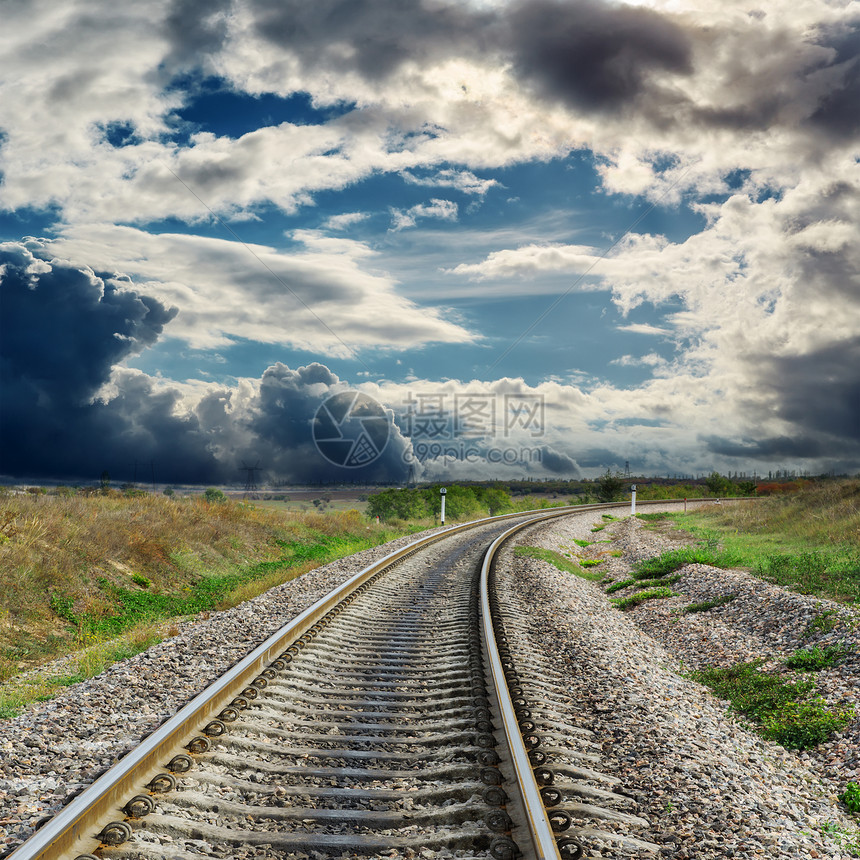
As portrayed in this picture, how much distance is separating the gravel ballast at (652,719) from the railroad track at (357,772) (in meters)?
0.34

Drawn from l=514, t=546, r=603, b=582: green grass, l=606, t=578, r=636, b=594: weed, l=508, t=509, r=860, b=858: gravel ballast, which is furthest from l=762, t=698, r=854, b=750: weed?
l=514, t=546, r=603, b=582: green grass

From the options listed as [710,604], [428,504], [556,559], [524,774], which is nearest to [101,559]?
[524,774]

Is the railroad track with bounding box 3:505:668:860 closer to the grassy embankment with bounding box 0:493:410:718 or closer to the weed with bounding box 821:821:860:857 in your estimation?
the weed with bounding box 821:821:860:857

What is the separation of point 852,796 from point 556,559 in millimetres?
13136

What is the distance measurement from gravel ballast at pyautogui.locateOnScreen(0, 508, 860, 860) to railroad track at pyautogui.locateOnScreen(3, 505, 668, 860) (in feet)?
1.12

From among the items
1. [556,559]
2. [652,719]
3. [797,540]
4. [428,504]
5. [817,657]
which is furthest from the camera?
[428,504]

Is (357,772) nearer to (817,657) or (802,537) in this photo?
(817,657)

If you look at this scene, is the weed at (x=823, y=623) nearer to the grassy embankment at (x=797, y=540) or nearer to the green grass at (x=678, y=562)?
the grassy embankment at (x=797, y=540)

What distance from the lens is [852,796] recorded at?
14.5ft

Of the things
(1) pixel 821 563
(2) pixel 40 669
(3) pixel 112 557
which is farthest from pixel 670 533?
(2) pixel 40 669

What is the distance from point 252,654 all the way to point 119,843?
123 inches

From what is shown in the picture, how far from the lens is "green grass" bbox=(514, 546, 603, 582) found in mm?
16078

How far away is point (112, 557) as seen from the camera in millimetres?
11883

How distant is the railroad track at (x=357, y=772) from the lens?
3268mm
